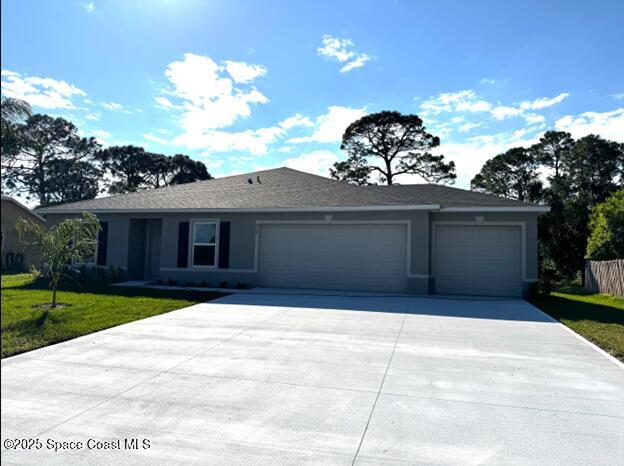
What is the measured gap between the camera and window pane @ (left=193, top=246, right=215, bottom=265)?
13.6m

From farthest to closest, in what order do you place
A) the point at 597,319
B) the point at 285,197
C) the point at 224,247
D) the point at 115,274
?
the point at 285,197 < the point at 115,274 < the point at 224,247 < the point at 597,319

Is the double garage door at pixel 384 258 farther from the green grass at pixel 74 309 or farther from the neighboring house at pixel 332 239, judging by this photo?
the green grass at pixel 74 309

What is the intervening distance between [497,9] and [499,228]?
19.7ft

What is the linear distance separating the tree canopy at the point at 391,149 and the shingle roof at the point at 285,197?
14.4 metres

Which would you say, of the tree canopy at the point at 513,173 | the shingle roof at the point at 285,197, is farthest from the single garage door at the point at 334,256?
the tree canopy at the point at 513,173

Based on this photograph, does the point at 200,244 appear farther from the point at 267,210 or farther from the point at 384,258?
the point at 384,258

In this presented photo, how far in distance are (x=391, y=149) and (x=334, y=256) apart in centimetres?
1981

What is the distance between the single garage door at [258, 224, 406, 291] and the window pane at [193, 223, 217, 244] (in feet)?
5.67

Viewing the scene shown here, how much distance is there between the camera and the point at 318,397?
4062mm

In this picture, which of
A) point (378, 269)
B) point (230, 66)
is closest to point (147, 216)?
point (230, 66)

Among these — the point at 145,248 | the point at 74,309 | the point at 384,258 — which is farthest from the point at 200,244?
the point at 384,258

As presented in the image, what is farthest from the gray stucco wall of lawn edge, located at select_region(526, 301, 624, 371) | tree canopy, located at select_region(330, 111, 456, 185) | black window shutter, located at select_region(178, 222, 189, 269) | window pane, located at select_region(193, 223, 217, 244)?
tree canopy, located at select_region(330, 111, 456, 185)

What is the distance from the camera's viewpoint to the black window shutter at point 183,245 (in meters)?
13.7

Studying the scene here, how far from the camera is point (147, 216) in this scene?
554 inches
